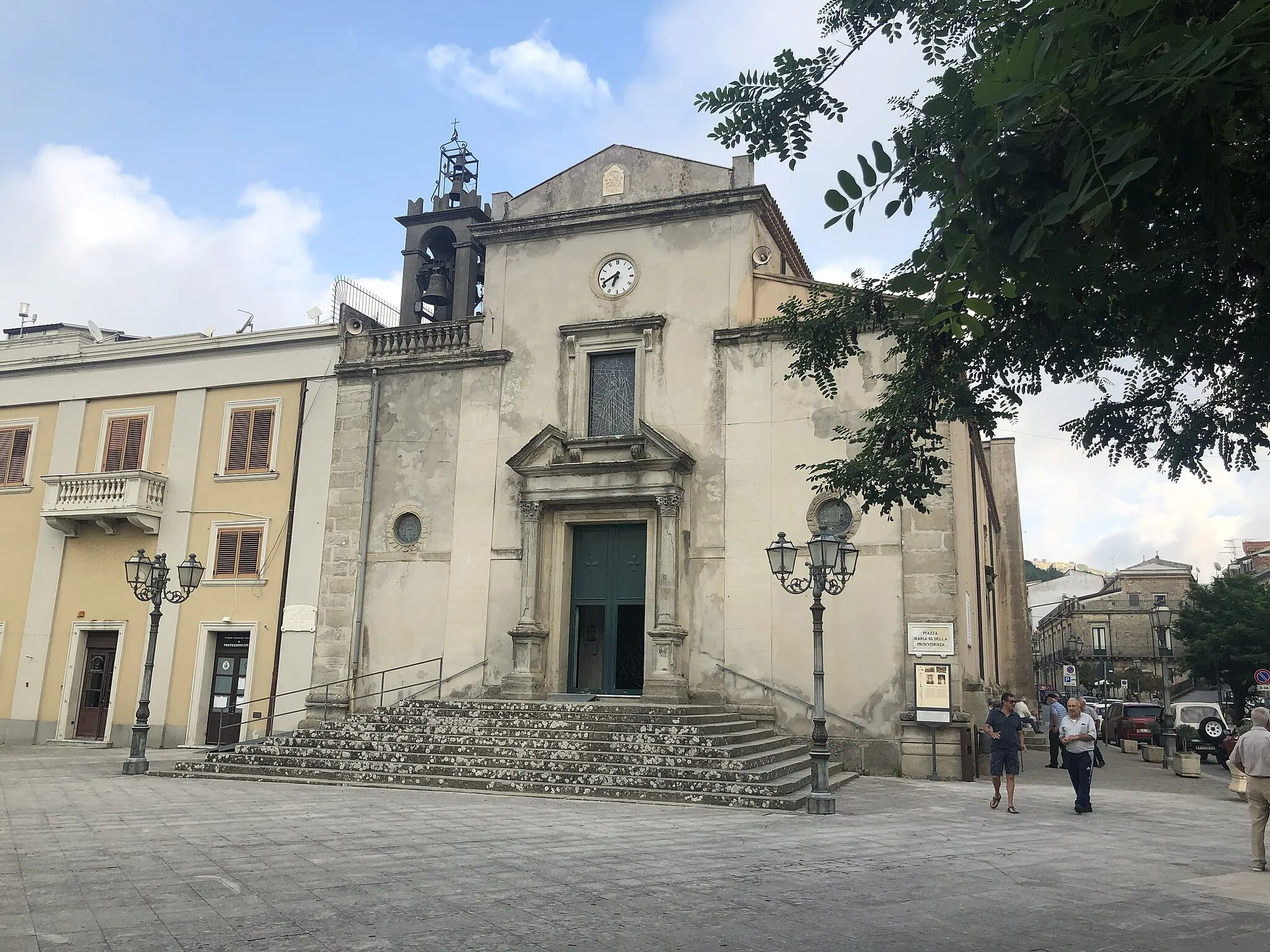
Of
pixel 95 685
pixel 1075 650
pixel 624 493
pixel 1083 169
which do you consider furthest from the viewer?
pixel 1075 650

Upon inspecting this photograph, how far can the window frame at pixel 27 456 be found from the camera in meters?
25.2

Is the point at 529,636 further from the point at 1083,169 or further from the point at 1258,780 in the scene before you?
the point at 1083,169

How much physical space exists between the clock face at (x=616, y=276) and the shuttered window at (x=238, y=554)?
9.52 meters

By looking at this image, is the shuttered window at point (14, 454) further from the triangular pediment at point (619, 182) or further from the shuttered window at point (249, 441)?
the triangular pediment at point (619, 182)

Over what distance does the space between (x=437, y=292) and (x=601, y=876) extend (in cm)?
1930

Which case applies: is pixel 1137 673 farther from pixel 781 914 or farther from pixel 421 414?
pixel 781 914

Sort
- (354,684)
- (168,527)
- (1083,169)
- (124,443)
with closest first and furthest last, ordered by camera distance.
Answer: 1. (1083,169)
2. (354,684)
3. (168,527)
4. (124,443)

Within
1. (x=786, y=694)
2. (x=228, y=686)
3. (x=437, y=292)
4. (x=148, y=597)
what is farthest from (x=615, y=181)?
Answer: (x=228, y=686)

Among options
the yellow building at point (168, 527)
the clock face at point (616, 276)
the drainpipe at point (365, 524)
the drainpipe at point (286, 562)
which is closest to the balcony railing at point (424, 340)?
the drainpipe at point (365, 524)

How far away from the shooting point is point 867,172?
4.89 metres

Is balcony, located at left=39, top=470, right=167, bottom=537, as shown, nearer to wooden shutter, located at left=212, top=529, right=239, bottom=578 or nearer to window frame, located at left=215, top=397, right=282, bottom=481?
window frame, located at left=215, top=397, right=282, bottom=481

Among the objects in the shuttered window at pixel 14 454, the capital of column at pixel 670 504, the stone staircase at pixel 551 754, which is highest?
the shuttered window at pixel 14 454

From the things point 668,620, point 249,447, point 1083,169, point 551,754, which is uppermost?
point 249,447

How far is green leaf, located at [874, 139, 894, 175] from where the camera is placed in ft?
15.8
